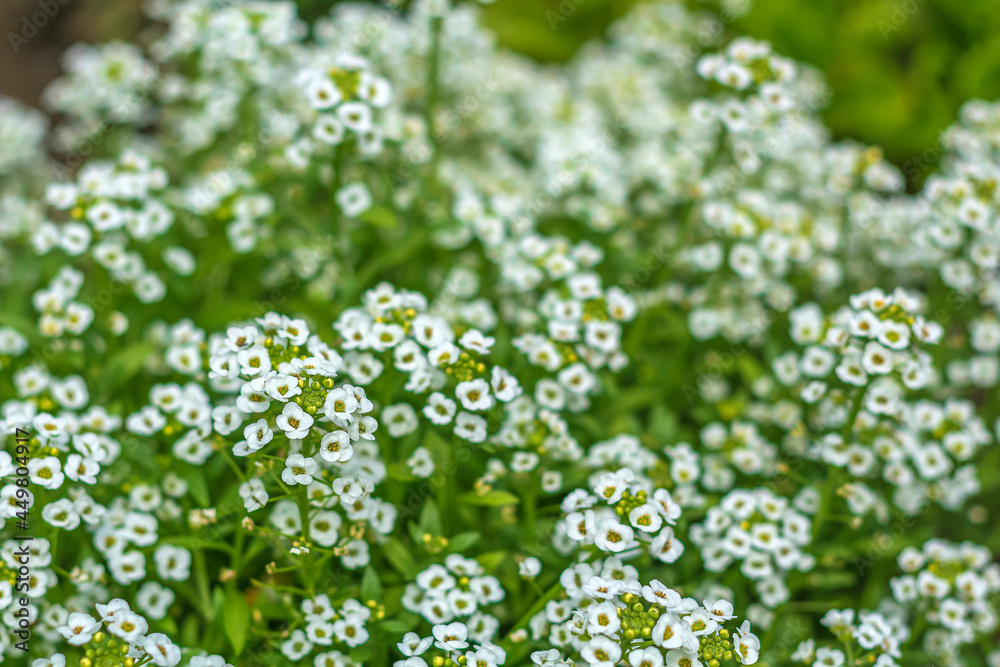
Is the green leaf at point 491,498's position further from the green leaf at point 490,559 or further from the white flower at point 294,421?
the white flower at point 294,421

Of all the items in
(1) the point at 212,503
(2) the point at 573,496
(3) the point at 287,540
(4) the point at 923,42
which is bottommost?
(1) the point at 212,503

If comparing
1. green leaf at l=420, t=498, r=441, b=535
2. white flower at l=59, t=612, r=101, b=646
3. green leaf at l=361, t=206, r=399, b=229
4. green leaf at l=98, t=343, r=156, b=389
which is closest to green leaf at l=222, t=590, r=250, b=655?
white flower at l=59, t=612, r=101, b=646

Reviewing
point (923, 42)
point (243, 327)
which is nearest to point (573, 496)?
point (243, 327)

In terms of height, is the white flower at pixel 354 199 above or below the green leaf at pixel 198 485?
above

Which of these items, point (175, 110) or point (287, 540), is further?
point (175, 110)

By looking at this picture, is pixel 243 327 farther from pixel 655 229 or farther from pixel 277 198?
pixel 655 229
